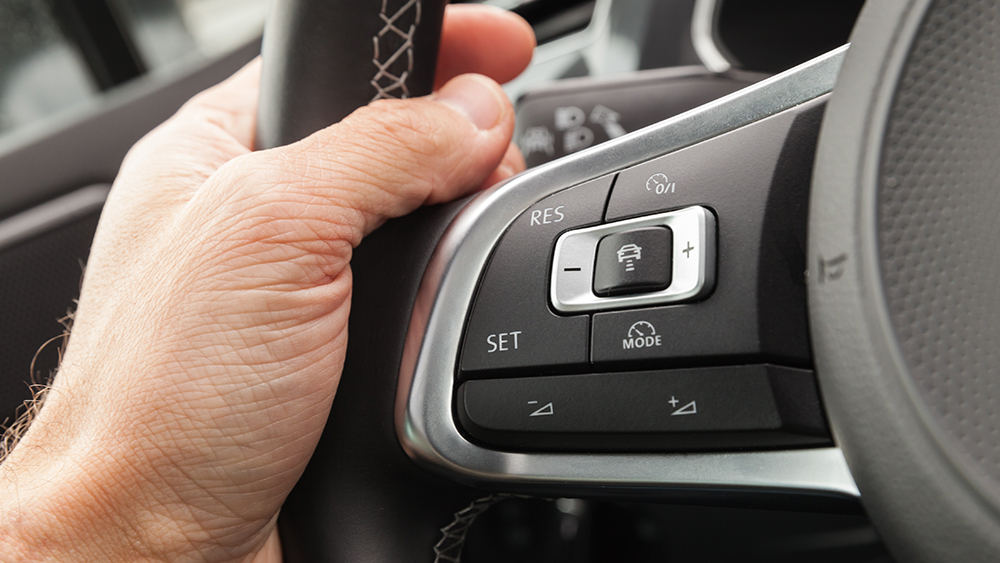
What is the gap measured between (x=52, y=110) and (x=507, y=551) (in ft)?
6.57

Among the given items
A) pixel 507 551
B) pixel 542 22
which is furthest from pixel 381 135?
pixel 542 22

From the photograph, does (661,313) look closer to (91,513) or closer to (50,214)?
(91,513)

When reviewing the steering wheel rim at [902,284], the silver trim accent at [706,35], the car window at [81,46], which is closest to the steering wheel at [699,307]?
the steering wheel rim at [902,284]

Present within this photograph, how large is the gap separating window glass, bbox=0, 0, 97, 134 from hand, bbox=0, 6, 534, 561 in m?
1.57

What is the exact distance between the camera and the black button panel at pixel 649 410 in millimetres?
440

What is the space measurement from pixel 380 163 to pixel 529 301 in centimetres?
16

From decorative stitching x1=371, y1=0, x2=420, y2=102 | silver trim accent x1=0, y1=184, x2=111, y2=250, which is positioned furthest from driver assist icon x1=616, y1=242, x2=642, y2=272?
silver trim accent x1=0, y1=184, x2=111, y2=250

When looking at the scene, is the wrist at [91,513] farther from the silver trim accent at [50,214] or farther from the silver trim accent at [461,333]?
the silver trim accent at [50,214]

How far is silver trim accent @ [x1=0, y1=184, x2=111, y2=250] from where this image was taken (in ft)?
3.36

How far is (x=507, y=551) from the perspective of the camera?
918 mm

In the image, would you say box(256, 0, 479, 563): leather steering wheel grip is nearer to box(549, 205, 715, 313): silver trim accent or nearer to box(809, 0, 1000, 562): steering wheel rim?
box(549, 205, 715, 313): silver trim accent

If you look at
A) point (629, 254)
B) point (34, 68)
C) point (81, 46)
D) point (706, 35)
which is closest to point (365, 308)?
point (629, 254)

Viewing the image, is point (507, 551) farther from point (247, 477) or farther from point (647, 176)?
point (647, 176)

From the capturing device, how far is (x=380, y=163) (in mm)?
599
